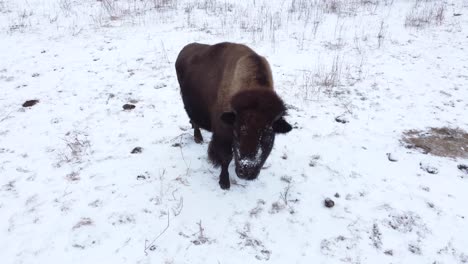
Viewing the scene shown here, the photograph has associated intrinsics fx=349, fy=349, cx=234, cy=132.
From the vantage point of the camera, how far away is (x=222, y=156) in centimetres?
407

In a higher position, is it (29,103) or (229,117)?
(229,117)

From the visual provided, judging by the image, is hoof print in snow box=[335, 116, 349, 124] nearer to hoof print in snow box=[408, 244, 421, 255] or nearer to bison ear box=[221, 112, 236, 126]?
hoof print in snow box=[408, 244, 421, 255]

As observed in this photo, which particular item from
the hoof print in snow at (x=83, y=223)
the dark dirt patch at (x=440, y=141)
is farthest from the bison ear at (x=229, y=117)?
the dark dirt patch at (x=440, y=141)

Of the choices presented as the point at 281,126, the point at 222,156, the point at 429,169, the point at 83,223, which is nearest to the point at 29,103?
the point at 83,223

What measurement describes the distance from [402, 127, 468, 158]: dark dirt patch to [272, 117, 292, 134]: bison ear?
102 inches

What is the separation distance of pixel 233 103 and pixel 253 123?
0.30 meters

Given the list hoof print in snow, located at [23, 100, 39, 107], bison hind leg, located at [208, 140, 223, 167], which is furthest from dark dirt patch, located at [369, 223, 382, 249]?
hoof print in snow, located at [23, 100, 39, 107]

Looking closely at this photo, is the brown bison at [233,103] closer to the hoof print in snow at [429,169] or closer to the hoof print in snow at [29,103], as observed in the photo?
the hoof print in snow at [429,169]

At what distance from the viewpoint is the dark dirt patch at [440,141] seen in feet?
16.2

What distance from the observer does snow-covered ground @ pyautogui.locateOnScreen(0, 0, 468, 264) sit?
353 centimetres

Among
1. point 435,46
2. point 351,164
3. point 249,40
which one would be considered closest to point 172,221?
point 351,164

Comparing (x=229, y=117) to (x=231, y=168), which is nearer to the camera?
(x=229, y=117)

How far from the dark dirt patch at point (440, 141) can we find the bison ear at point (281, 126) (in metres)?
2.59

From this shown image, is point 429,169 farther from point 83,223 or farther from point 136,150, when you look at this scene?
point 83,223
